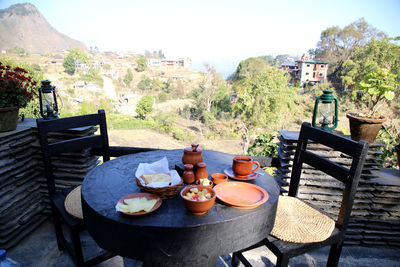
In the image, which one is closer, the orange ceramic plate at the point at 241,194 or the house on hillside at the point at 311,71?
the orange ceramic plate at the point at 241,194

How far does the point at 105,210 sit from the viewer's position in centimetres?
97

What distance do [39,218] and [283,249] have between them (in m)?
2.30

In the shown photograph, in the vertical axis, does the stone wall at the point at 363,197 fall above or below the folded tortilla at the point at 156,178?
below

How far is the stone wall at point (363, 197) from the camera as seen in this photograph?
1904 millimetres

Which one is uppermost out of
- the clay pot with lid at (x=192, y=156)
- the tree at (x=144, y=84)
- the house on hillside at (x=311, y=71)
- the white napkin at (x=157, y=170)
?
the house on hillside at (x=311, y=71)

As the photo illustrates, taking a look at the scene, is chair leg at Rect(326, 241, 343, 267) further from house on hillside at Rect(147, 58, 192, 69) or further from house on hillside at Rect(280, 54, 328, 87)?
house on hillside at Rect(147, 58, 192, 69)

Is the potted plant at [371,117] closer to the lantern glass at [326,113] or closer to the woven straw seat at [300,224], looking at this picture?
the lantern glass at [326,113]

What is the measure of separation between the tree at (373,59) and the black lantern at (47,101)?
23962 mm

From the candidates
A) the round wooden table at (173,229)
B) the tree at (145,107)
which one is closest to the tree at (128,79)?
the tree at (145,107)

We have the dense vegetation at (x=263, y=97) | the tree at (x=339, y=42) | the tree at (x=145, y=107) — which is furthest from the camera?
the tree at (x=145, y=107)

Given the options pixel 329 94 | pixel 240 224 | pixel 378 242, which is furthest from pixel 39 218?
pixel 378 242

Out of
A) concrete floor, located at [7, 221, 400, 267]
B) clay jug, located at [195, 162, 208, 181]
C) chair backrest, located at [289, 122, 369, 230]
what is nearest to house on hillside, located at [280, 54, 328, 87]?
concrete floor, located at [7, 221, 400, 267]

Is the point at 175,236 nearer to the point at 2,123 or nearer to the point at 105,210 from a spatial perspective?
the point at 105,210

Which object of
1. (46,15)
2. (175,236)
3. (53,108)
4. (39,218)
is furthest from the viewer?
(46,15)
